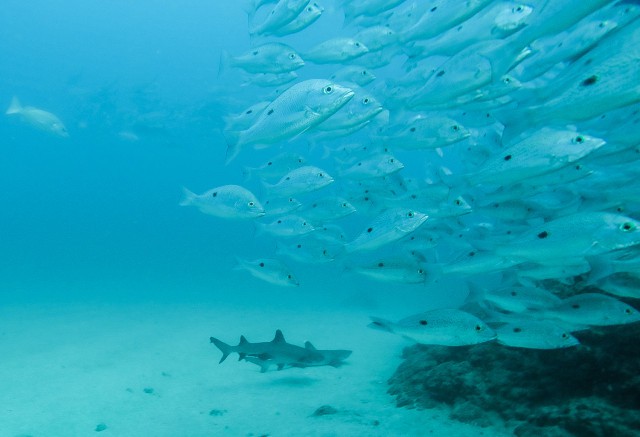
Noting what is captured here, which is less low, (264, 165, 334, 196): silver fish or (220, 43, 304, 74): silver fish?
(220, 43, 304, 74): silver fish

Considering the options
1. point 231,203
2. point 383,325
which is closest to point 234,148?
point 231,203

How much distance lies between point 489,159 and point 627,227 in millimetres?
1117

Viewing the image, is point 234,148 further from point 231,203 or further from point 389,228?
point 389,228

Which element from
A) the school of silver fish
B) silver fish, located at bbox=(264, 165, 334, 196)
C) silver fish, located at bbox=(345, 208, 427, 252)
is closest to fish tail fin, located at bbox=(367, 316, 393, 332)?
the school of silver fish

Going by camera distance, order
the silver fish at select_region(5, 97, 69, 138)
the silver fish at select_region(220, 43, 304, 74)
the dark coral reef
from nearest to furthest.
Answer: the dark coral reef < the silver fish at select_region(220, 43, 304, 74) < the silver fish at select_region(5, 97, 69, 138)

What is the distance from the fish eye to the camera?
9.72 ft

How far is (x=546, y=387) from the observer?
488cm

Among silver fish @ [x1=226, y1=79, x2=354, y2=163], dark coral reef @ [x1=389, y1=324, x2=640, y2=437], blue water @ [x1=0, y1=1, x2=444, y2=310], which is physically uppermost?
blue water @ [x1=0, y1=1, x2=444, y2=310]

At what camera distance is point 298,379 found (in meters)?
7.57

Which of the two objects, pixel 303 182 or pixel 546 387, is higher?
pixel 303 182

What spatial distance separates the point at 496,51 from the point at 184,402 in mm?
6587

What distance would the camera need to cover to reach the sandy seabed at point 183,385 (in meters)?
5.39

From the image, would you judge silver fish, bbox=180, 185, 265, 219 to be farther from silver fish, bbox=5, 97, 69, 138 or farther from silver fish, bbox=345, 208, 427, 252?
silver fish, bbox=5, 97, 69, 138

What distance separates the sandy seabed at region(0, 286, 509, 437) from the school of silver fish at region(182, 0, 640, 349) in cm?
185
